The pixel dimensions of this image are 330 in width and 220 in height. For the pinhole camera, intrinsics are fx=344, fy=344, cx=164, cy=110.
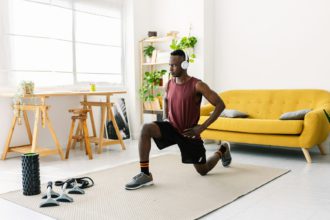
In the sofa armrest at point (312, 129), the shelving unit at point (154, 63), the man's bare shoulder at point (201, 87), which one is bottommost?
the sofa armrest at point (312, 129)

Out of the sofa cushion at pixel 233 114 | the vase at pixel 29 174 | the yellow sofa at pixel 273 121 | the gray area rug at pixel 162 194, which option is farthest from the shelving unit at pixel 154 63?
the vase at pixel 29 174

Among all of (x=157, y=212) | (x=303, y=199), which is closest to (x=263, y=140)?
(x=303, y=199)

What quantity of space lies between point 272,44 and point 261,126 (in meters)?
1.57

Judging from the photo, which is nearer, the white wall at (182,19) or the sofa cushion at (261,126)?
the sofa cushion at (261,126)

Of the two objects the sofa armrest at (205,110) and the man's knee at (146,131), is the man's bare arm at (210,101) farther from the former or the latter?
the sofa armrest at (205,110)

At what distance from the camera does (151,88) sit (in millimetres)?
5750

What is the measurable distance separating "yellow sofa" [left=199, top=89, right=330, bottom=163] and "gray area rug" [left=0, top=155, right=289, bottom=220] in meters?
0.54

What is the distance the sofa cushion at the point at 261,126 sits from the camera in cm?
378

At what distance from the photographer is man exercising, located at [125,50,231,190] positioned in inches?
112

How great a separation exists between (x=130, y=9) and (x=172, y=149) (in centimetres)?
253

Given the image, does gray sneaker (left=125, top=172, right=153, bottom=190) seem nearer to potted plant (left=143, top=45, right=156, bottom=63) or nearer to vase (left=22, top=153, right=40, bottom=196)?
vase (left=22, top=153, right=40, bottom=196)

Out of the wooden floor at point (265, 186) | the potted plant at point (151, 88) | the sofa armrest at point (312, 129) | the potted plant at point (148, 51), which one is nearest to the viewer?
the wooden floor at point (265, 186)

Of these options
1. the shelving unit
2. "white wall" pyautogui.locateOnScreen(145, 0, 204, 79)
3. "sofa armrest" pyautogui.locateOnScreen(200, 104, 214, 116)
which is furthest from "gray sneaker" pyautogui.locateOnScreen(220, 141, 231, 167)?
the shelving unit

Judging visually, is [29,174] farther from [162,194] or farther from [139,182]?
[162,194]
